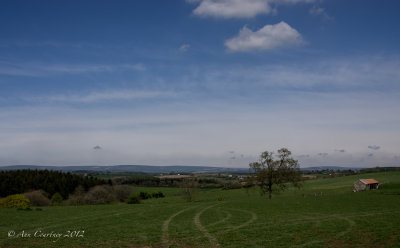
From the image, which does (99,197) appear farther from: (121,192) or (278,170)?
(278,170)

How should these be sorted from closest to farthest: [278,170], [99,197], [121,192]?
[278,170], [99,197], [121,192]

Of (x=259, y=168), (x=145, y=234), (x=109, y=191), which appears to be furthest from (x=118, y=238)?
(x=109, y=191)

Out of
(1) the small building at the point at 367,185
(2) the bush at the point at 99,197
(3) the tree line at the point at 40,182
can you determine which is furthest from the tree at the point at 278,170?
(3) the tree line at the point at 40,182

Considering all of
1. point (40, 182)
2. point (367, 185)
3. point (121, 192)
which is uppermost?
point (367, 185)

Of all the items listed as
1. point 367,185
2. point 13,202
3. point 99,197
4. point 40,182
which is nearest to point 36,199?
point 13,202

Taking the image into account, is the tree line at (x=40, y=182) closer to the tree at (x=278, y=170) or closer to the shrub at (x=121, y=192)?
the shrub at (x=121, y=192)

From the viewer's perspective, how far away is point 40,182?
100m

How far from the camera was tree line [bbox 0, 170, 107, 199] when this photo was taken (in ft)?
310

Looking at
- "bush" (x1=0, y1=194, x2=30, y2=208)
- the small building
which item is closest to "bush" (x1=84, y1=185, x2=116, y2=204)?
"bush" (x1=0, y1=194, x2=30, y2=208)

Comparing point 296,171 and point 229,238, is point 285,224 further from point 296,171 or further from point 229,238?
point 296,171

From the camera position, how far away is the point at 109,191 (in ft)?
311

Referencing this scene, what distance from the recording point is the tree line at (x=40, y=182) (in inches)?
Answer: 3717

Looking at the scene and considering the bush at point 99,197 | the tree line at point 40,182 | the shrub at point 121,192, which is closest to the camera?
the bush at point 99,197

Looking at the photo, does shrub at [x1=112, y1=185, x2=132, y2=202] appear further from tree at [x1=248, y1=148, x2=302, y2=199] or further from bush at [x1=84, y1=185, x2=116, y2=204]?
tree at [x1=248, y1=148, x2=302, y2=199]
